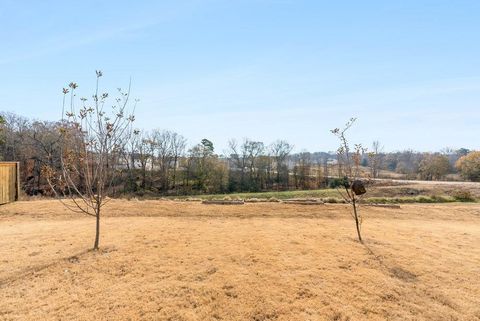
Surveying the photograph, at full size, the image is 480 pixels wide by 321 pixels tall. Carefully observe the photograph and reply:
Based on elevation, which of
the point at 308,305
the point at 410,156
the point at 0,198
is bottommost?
the point at 308,305

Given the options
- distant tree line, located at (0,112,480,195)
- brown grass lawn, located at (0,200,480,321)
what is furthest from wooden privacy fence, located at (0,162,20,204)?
distant tree line, located at (0,112,480,195)

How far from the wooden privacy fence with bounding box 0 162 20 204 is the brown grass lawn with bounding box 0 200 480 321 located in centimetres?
525

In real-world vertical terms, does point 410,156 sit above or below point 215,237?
above

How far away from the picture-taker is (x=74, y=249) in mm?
6418

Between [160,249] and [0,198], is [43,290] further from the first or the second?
[0,198]

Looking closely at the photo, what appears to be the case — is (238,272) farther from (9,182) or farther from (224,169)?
(224,169)

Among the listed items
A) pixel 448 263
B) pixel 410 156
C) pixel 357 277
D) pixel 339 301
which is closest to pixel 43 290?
pixel 339 301

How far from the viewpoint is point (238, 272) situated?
5.00 meters

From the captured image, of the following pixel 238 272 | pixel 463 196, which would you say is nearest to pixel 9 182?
pixel 238 272

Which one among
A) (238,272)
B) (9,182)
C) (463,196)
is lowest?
(238,272)

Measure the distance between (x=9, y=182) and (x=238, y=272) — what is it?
12754mm

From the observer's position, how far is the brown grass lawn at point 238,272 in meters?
4.05

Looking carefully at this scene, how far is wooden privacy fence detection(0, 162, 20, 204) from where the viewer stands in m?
12.8

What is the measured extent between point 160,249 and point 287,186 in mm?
34254
